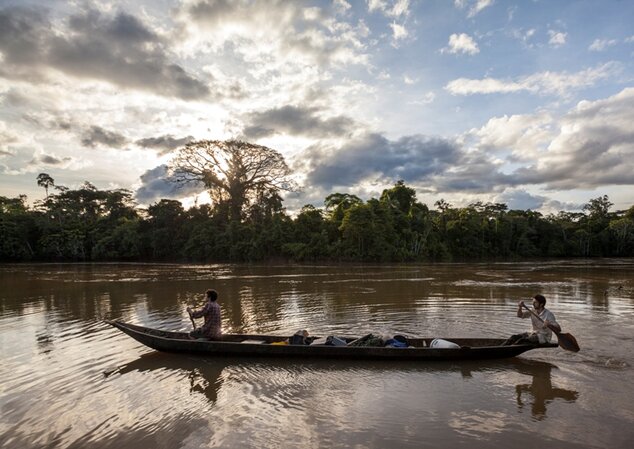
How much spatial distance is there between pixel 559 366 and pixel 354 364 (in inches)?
150

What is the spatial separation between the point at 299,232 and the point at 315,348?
36.3 meters

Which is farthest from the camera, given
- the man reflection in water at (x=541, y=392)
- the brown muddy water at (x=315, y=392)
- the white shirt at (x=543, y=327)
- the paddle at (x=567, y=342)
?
the paddle at (x=567, y=342)

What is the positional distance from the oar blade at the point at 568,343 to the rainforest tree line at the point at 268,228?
31504mm

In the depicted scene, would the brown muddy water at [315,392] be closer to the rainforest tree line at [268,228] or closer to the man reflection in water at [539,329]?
the man reflection in water at [539,329]

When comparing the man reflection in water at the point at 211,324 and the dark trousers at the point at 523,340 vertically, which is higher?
the man reflection in water at the point at 211,324

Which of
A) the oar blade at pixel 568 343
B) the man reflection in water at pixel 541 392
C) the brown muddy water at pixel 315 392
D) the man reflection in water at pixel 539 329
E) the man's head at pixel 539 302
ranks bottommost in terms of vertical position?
the man reflection in water at pixel 541 392

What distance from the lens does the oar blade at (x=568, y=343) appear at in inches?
300

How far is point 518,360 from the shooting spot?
25.0 ft

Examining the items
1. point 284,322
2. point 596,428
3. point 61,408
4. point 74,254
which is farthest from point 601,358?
point 74,254

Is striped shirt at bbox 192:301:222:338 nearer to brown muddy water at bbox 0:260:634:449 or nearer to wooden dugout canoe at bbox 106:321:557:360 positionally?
wooden dugout canoe at bbox 106:321:557:360

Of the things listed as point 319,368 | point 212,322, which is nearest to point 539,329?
point 319,368

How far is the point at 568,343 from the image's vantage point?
768 centimetres

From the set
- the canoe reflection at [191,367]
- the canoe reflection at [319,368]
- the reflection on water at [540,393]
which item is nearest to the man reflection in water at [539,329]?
the canoe reflection at [319,368]

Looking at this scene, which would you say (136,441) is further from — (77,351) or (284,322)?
(284,322)
